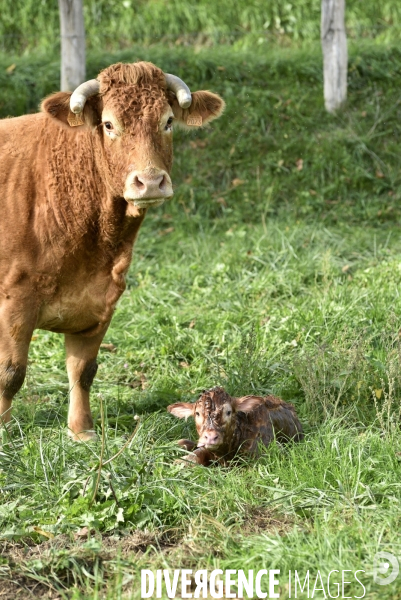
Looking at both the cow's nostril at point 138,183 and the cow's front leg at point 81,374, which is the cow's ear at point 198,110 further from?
the cow's front leg at point 81,374

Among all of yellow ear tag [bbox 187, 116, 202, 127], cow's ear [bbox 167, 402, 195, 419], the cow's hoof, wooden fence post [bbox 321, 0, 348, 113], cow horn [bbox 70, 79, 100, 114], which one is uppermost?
cow horn [bbox 70, 79, 100, 114]

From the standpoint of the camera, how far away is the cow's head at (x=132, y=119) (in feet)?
16.1

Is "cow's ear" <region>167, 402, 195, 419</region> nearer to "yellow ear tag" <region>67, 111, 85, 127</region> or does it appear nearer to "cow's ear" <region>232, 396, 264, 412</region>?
"cow's ear" <region>232, 396, 264, 412</region>

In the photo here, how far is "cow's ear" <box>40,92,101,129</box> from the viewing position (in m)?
5.33

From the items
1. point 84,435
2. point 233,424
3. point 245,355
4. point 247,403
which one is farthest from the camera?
point 245,355

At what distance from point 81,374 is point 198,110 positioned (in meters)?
1.94

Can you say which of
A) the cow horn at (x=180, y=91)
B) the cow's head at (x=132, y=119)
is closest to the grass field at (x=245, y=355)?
the cow's head at (x=132, y=119)

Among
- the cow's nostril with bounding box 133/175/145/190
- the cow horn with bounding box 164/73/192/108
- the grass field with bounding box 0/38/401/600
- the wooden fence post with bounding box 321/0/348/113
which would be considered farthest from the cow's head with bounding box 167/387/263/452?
the wooden fence post with bounding box 321/0/348/113

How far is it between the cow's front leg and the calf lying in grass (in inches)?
37.0

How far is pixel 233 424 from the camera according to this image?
4980 mm

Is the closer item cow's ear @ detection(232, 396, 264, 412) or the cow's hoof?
cow's ear @ detection(232, 396, 264, 412)

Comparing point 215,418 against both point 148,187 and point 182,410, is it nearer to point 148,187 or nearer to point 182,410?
point 182,410

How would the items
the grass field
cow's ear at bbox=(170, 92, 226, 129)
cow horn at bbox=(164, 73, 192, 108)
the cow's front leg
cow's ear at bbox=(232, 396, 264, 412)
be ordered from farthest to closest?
1. the cow's front leg
2. cow's ear at bbox=(170, 92, 226, 129)
3. cow horn at bbox=(164, 73, 192, 108)
4. cow's ear at bbox=(232, 396, 264, 412)
5. the grass field

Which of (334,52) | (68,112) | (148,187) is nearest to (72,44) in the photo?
(334,52)
